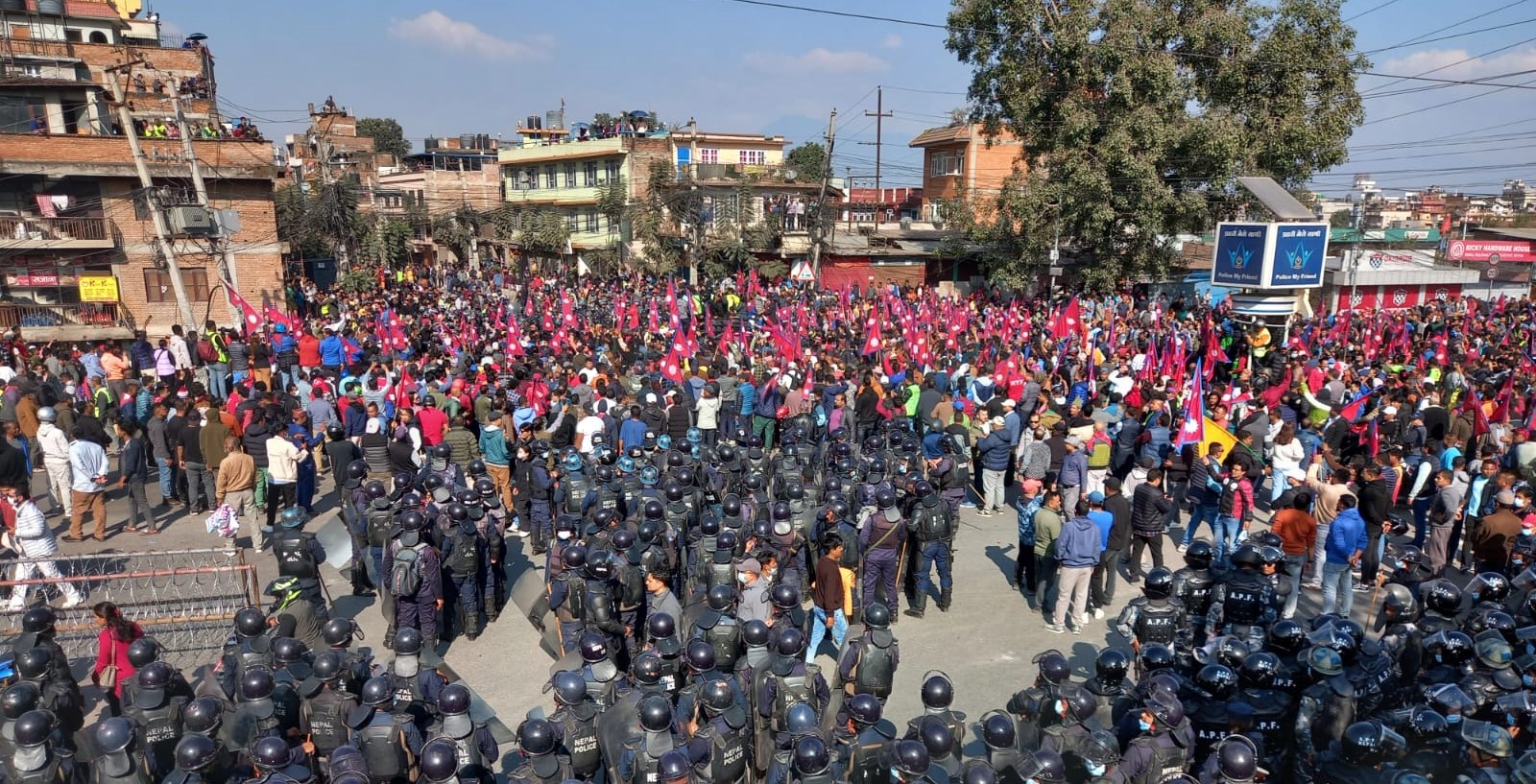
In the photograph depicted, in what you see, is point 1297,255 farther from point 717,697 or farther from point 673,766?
point 673,766

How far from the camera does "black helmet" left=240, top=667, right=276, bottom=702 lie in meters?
5.27

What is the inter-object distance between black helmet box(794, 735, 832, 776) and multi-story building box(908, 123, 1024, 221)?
36.7 m

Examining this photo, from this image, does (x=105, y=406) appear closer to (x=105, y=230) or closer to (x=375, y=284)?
(x=105, y=230)

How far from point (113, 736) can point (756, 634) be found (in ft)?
11.5

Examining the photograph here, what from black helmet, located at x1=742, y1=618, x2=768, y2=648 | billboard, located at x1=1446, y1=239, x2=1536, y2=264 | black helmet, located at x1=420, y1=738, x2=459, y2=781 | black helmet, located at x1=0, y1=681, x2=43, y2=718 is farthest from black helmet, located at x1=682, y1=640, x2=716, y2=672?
billboard, located at x1=1446, y1=239, x2=1536, y2=264

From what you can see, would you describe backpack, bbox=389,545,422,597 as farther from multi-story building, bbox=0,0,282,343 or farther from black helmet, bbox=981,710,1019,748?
multi-story building, bbox=0,0,282,343

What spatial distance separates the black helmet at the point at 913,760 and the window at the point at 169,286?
2739cm

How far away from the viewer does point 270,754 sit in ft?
14.9

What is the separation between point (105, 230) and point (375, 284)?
8884mm

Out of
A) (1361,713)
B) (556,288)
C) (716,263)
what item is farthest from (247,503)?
(716,263)

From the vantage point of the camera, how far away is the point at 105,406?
44.1ft

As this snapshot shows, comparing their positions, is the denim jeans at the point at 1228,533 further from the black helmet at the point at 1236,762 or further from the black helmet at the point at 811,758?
the black helmet at the point at 811,758

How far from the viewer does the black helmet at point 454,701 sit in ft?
16.3

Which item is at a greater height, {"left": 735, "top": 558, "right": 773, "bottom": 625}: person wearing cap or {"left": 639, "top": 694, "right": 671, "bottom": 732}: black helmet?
{"left": 639, "top": 694, "right": 671, "bottom": 732}: black helmet
